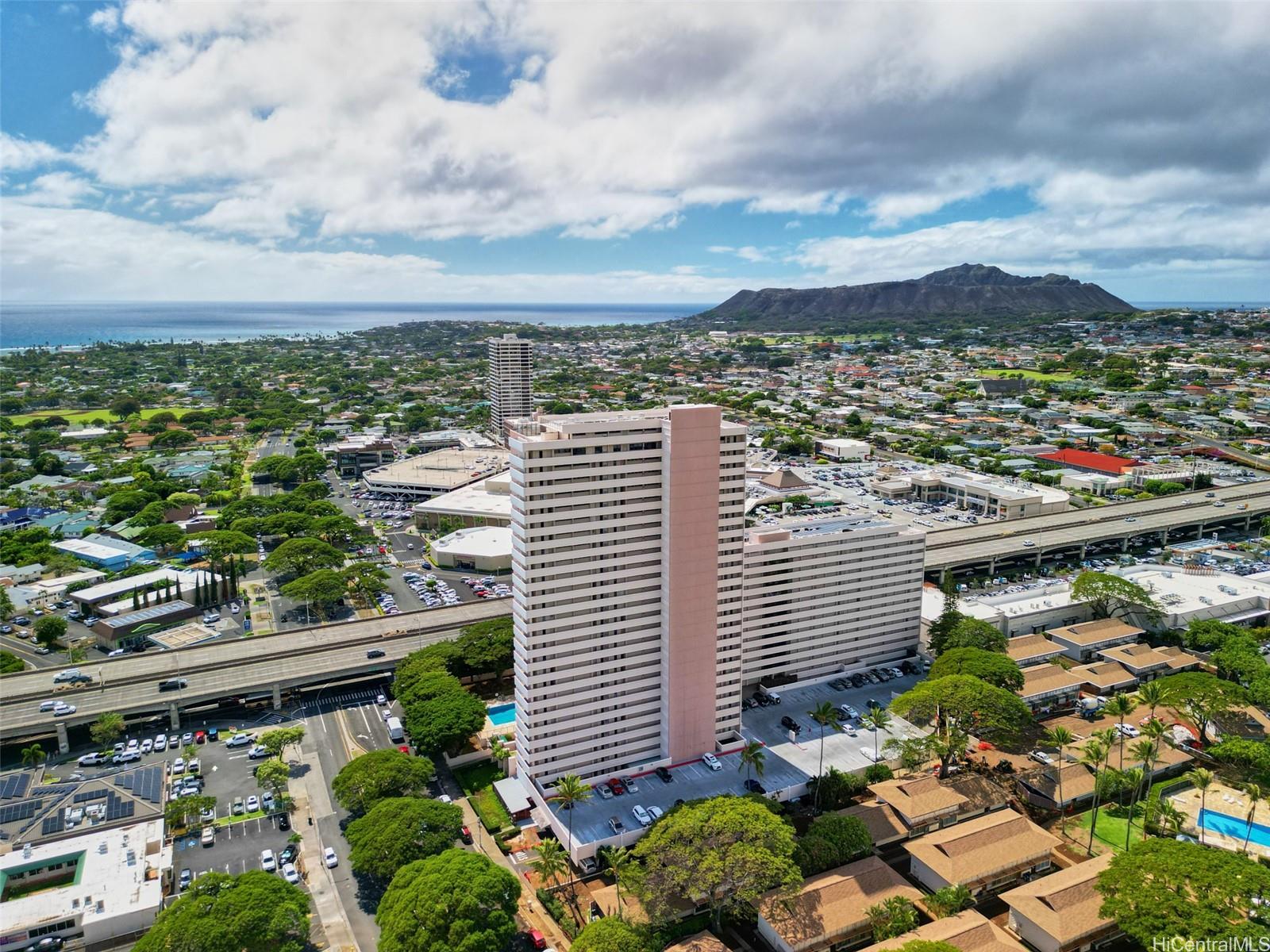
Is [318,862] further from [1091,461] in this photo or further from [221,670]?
[1091,461]

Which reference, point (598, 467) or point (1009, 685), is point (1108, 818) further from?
point (598, 467)

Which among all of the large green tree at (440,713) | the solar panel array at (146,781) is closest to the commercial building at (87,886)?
the solar panel array at (146,781)

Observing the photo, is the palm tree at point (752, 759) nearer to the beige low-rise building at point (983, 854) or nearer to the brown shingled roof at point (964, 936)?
the beige low-rise building at point (983, 854)

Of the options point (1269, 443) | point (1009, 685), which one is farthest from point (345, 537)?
point (1269, 443)

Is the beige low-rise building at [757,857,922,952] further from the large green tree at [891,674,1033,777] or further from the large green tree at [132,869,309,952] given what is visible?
the large green tree at [132,869,309,952]

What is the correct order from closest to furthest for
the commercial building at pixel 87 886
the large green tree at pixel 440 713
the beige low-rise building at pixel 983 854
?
the commercial building at pixel 87 886
the beige low-rise building at pixel 983 854
the large green tree at pixel 440 713

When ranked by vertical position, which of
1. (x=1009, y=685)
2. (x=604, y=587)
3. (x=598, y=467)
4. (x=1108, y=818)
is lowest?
(x=1108, y=818)

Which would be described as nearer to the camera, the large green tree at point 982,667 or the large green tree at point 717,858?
the large green tree at point 717,858
